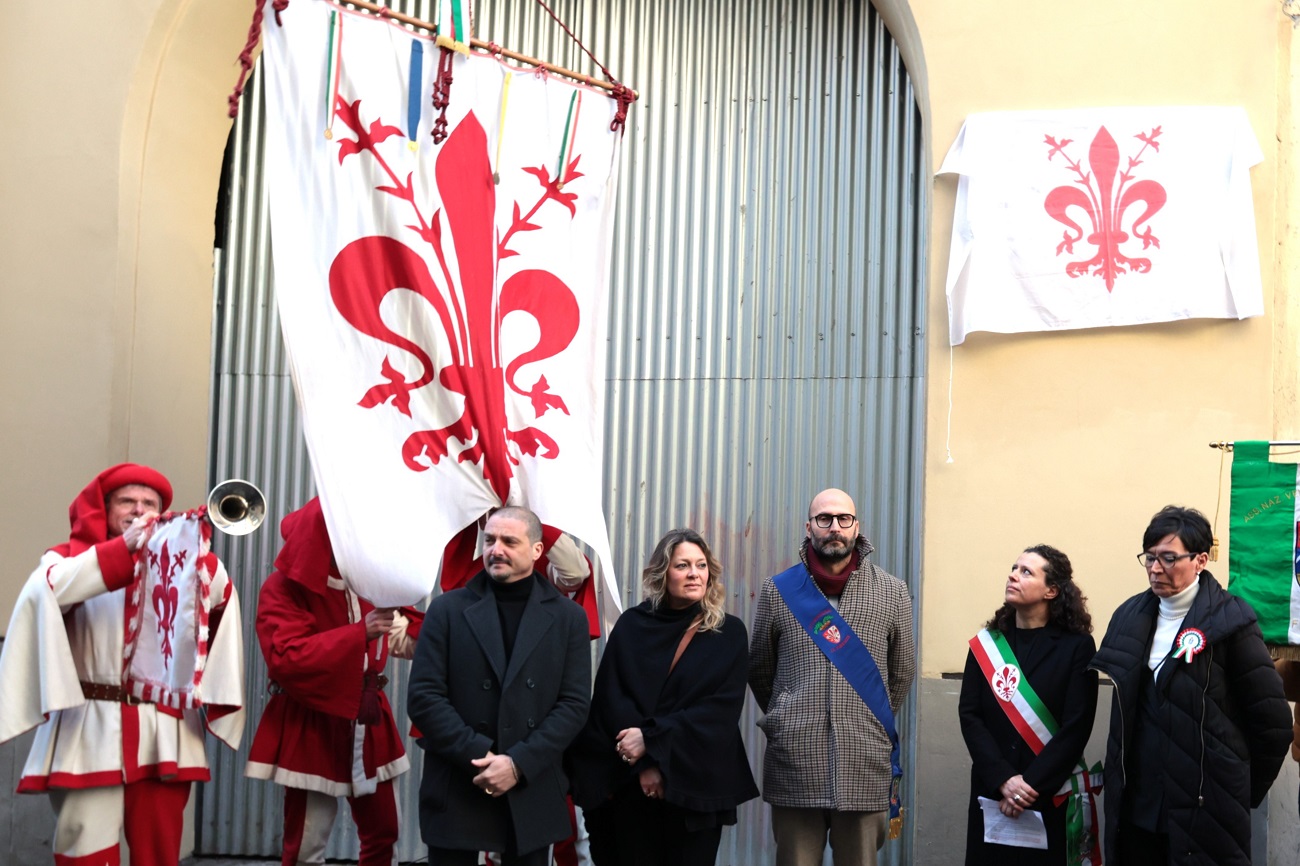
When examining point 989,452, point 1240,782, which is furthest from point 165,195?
point 1240,782

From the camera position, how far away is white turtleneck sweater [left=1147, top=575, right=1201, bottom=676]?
15.6 feet

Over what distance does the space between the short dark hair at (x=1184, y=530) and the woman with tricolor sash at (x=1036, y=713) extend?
437 millimetres

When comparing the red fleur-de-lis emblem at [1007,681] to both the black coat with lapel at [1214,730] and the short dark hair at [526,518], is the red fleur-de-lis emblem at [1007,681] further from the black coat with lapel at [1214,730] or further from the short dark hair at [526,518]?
the short dark hair at [526,518]

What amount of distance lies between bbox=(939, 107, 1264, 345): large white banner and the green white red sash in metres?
1.53

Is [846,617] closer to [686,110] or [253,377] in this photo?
[686,110]

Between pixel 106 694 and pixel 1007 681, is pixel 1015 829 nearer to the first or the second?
pixel 1007 681

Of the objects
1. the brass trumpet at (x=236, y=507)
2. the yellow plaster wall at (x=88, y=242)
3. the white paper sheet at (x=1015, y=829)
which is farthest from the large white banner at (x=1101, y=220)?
the yellow plaster wall at (x=88, y=242)

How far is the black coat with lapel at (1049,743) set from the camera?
4.88 metres

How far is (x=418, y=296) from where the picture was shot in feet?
17.1

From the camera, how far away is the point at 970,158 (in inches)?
239

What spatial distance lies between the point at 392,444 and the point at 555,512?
67cm

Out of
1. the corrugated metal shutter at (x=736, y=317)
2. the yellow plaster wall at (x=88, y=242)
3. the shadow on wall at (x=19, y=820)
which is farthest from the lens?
the corrugated metal shutter at (x=736, y=317)

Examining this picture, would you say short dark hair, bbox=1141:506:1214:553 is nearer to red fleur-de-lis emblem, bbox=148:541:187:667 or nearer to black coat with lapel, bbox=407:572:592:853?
black coat with lapel, bbox=407:572:592:853

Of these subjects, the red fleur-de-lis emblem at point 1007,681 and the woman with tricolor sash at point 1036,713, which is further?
the red fleur-de-lis emblem at point 1007,681
